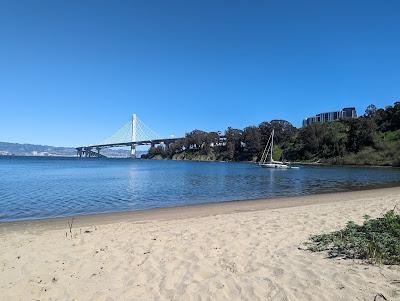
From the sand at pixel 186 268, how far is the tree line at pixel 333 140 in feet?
318

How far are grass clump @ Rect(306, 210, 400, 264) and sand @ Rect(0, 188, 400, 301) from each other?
324 mm

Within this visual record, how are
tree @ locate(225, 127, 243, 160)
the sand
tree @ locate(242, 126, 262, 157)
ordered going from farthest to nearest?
tree @ locate(225, 127, 243, 160), tree @ locate(242, 126, 262, 157), the sand

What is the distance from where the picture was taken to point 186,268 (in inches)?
268

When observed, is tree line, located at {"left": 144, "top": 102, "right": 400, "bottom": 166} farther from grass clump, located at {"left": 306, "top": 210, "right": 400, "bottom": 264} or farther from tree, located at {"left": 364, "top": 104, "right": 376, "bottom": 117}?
grass clump, located at {"left": 306, "top": 210, "right": 400, "bottom": 264}

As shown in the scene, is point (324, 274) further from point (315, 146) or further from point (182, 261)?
point (315, 146)

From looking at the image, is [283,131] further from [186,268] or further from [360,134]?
[186,268]

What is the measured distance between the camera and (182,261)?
7238 millimetres

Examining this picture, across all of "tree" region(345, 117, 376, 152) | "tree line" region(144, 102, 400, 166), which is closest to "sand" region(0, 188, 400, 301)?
"tree line" region(144, 102, 400, 166)

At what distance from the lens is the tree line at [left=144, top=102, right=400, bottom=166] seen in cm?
10750

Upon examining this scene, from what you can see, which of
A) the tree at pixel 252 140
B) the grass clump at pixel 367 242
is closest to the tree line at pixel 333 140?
the tree at pixel 252 140

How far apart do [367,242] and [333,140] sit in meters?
122

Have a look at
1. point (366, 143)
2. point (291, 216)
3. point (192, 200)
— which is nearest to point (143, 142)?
point (366, 143)

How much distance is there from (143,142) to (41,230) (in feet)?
537

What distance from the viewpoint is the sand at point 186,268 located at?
5625 mm
